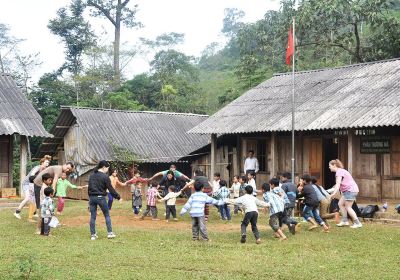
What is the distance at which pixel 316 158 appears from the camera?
21891 mm

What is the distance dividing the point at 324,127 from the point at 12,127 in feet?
36.3

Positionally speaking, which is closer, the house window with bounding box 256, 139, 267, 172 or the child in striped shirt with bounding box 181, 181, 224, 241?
the child in striped shirt with bounding box 181, 181, 224, 241

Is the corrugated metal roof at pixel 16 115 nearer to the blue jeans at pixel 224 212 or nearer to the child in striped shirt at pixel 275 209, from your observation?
the blue jeans at pixel 224 212

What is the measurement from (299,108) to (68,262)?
43.1 feet

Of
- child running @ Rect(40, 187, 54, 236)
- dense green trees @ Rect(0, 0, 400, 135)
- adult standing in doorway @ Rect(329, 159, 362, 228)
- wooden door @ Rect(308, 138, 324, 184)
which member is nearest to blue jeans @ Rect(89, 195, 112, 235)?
child running @ Rect(40, 187, 54, 236)

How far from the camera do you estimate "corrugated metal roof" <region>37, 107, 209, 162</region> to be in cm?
2841

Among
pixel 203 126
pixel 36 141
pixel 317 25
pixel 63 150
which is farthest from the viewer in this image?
pixel 36 141

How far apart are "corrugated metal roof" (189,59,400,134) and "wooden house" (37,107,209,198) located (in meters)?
5.30

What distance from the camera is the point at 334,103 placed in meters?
20.5

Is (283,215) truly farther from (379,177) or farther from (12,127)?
(12,127)

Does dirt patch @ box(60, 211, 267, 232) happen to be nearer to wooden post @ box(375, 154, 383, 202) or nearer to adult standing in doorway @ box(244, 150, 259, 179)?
wooden post @ box(375, 154, 383, 202)

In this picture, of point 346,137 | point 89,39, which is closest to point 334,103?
point 346,137

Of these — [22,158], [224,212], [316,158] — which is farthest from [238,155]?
[22,158]

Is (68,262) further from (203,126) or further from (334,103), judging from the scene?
(203,126)
